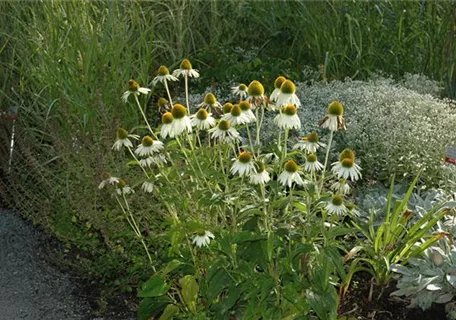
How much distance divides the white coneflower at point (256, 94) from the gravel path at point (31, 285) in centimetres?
136

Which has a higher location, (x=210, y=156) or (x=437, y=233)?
(x=210, y=156)

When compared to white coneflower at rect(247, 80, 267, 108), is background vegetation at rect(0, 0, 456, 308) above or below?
below

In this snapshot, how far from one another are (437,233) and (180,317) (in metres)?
1.17

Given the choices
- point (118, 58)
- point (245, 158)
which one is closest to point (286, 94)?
point (245, 158)

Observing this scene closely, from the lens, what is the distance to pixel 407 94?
15.9ft

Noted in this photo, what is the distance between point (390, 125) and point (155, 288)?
1870mm

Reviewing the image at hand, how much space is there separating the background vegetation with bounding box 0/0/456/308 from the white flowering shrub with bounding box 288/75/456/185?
2.04ft

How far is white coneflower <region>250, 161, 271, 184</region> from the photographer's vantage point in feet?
9.45


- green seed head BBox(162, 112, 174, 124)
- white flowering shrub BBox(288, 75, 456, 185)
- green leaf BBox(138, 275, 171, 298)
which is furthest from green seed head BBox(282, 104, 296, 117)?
white flowering shrub BBox(288, 75, 456, 185)

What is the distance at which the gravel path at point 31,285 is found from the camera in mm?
3734

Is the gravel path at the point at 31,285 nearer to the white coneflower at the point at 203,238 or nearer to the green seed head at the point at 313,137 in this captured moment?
the white coneflower at the point at 203,238

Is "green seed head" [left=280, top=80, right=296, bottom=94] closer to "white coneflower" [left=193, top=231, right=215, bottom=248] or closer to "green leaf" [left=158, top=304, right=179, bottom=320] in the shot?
"white coneflower" [left=193, top=231, right=215, bottom=248]

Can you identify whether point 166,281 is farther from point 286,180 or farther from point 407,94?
point 407,94

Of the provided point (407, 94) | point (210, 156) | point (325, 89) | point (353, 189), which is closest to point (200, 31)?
point (325, 89)
